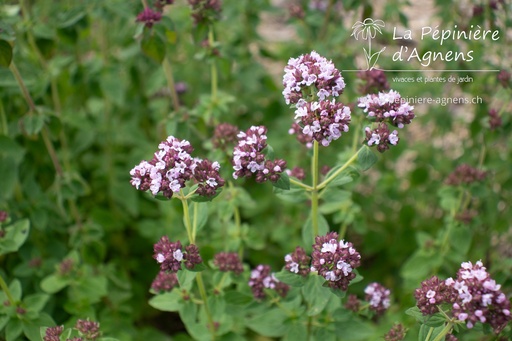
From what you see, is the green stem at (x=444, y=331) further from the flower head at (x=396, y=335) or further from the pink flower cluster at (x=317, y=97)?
the pink flower cluster at (x=317, y=97)

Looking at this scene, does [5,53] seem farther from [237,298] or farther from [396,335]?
[396,335]

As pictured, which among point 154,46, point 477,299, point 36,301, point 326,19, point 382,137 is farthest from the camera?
point 326,19

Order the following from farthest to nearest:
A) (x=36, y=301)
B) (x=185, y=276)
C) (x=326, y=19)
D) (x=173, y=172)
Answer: (x=326, y=19), (x=36, y=301), (x=185, y=276), (x=173, y=172)

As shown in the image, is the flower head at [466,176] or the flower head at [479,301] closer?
the flower head at [479,301]

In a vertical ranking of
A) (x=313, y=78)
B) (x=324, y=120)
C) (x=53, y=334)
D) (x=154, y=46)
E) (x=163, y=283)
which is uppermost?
(x=154, y=46)

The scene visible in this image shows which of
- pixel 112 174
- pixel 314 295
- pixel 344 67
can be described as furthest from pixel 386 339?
pixel 112 174

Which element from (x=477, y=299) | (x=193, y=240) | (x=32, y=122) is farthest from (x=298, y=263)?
(x=32, y=122)

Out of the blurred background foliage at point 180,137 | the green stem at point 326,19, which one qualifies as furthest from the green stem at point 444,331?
the green stem at point 326,19

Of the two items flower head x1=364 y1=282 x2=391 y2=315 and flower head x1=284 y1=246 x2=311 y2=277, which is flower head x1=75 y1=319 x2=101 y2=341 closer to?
flower head x1=284 y1=246 x2=311 y2=277

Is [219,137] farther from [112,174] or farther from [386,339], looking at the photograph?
[112,174]
